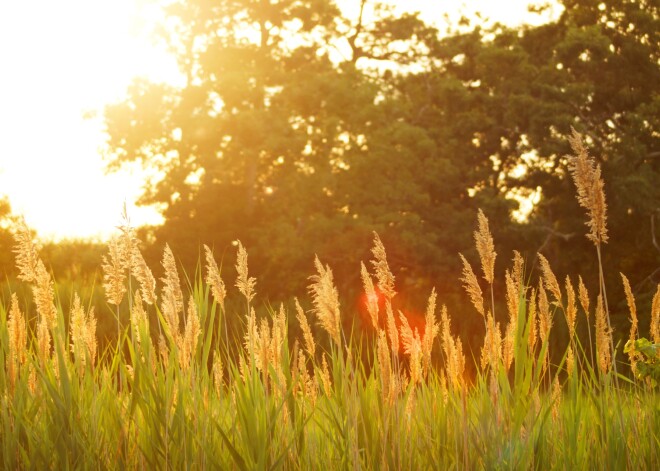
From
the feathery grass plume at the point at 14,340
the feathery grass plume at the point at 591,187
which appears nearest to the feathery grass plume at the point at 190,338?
the feathery grass plume at the point at 14,340

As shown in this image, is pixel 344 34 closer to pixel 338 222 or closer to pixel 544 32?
pixel 544 32

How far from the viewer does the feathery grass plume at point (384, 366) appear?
3.35m

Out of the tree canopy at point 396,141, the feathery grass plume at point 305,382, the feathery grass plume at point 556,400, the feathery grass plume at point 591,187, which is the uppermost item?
the tree canopy at point 396,141

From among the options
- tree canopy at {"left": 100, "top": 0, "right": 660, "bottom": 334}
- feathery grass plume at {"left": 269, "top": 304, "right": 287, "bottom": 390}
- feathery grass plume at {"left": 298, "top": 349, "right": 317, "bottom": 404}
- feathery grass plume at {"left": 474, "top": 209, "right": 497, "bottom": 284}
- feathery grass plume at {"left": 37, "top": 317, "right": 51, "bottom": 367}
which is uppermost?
tree canopy at {"left": 100, "top": 0, "right": 660, "bottom": 334}

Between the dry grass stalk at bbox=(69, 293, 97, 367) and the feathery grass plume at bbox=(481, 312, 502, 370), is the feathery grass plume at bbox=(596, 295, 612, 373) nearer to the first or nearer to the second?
the feathery grass plume at bbox=(481, 312, 502, 370)

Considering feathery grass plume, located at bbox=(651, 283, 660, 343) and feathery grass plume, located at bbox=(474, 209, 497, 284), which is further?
feathery grass plume, located at bbox=(651, 283, 660, 343)

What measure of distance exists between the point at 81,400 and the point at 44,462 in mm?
300

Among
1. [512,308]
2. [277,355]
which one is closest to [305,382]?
[277,355]

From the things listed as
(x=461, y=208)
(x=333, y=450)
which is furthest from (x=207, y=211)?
(x=333, y=450)

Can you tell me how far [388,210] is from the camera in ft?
70.3

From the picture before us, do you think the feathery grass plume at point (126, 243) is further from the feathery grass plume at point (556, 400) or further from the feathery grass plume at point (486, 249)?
the feathery grass plume at point (556, 400)

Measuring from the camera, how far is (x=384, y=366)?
11.3ft

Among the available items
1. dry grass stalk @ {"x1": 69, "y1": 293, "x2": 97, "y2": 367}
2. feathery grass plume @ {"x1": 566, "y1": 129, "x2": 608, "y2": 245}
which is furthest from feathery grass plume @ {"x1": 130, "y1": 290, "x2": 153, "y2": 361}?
feathery grass plume @ {"x1": 566, "y1": 129, "x2": 608, "y2": 245}

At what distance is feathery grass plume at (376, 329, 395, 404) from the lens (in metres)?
3.35
